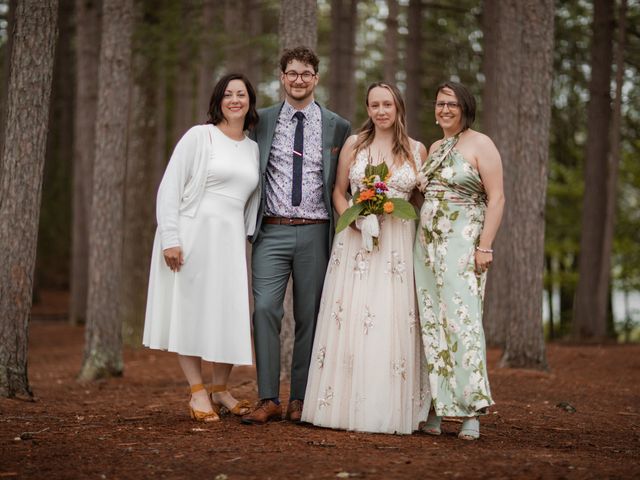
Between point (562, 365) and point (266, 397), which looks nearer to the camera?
point (266, 397)

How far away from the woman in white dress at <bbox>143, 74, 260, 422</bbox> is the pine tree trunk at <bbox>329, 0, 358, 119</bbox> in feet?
39.4

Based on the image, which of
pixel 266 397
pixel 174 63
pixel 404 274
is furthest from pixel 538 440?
pixel 174 63

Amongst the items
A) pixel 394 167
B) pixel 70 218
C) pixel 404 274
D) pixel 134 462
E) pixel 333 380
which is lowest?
pixel 134 462

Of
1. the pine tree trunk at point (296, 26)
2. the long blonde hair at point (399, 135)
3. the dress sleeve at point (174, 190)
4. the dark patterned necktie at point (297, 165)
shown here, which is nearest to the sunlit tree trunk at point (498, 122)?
the pine tree trunk at point (296, 26)

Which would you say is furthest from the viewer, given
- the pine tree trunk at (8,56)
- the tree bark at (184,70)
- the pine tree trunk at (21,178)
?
the tree bark at (184,70)

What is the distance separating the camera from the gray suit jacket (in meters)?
6.12

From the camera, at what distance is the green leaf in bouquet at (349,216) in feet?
19.0

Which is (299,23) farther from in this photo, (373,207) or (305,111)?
(373,207)

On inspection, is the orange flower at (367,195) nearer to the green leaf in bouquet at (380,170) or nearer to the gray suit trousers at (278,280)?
the green leaf in bouquet at (380,170)

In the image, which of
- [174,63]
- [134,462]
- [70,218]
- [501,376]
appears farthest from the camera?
[70,218]

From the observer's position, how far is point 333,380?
5.86m

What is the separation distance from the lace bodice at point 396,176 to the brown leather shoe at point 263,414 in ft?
5.75

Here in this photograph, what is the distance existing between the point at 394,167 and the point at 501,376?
4580mm

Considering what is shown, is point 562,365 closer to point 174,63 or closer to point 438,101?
point 438,101
